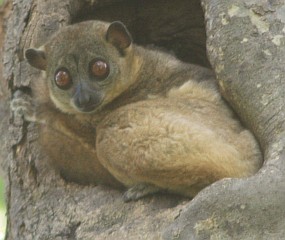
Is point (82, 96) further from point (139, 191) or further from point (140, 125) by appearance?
point (139, 191)

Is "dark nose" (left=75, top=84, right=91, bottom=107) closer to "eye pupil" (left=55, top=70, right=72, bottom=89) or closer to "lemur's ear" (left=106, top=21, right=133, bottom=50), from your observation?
"eye pupil" (left=55, top=70, right=72, bottom=89)

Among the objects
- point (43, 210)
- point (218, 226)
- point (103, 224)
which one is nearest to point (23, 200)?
point (43, 210)

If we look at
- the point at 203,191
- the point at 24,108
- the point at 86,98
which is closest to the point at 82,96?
the point at 86,98

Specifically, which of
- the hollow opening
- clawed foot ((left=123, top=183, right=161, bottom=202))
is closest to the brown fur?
clawed foot ((left=123, top=183, right=161, bottom=202))

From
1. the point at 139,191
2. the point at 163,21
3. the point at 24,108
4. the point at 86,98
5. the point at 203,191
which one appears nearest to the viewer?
the point at 203,191

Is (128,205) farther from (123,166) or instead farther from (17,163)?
(17,163)

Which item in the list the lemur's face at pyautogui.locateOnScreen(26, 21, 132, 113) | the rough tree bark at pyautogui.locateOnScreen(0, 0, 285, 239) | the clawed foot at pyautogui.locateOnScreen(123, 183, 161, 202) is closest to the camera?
the rough tree bark at pyautogui.locateOnScreen(0, 0, 285, 239)
